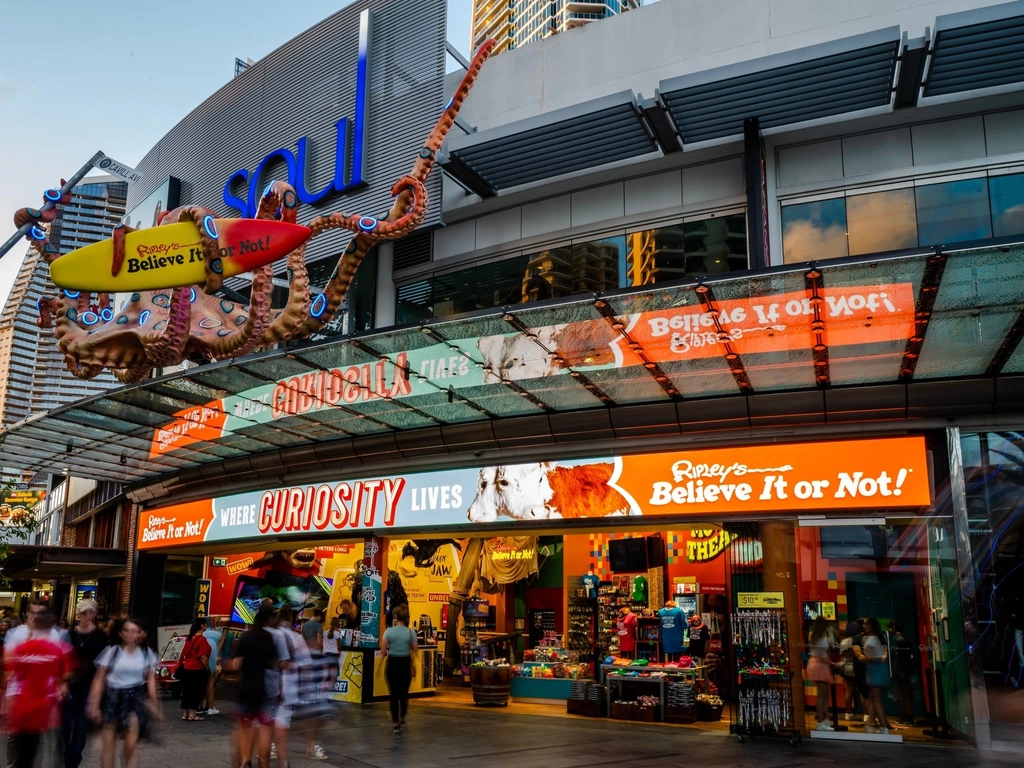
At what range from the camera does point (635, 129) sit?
13.8 m

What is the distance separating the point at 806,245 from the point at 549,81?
5.74 metres

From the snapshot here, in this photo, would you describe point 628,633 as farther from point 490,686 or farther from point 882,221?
point 882,221

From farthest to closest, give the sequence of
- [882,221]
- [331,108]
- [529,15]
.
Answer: [529,15], [331,108], [882,221]

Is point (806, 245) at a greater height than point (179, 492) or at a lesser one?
greater

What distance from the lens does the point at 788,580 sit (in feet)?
39.6

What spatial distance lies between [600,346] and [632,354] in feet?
1.70

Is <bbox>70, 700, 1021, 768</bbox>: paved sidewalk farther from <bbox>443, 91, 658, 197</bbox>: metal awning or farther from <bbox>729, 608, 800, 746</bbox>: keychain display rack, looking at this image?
<bbox>443, 91, 658, 197</bbox>: metal awning

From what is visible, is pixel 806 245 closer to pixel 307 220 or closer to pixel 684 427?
pixel 684 427

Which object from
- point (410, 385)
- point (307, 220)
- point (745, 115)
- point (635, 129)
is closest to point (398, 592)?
point (410, 385)

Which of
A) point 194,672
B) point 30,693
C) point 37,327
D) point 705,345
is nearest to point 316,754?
point 30,693

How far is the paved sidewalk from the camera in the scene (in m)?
9.64

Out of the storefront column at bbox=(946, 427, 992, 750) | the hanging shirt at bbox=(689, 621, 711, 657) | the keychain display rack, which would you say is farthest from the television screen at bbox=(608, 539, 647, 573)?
the storefront column at bbox=(946, 427, 992, 750)

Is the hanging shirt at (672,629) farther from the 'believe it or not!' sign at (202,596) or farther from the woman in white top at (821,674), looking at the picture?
the 'believe it or not!' sign at (202,596)

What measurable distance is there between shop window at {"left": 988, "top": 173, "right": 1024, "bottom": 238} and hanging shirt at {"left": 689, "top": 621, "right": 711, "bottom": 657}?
870 cm
